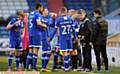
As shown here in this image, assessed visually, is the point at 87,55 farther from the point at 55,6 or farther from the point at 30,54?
the point at 55,6

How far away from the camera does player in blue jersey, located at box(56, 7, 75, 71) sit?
1478 centimetres

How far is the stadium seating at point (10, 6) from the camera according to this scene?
146 ft

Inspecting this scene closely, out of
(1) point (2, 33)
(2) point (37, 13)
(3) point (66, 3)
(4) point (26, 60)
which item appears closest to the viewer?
(2) point (37, 13)

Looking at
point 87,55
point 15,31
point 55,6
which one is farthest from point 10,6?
point 87,55

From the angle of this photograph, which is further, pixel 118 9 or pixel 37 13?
pixel 118 9

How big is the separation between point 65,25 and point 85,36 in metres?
0.72

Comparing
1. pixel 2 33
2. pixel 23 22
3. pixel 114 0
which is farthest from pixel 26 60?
pixel 114 0

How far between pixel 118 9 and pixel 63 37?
25582 millimetres

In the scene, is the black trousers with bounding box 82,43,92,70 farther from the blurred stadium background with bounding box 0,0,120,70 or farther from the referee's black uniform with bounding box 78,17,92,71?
the blurred stadium background with bounding box 0,0,120,70

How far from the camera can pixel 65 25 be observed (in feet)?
48.6

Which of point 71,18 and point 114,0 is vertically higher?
point 114,0

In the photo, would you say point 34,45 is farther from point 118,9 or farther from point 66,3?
point 66,3

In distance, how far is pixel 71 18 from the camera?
1486 centimetres

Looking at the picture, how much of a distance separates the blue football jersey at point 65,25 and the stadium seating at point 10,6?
96.5 feet
